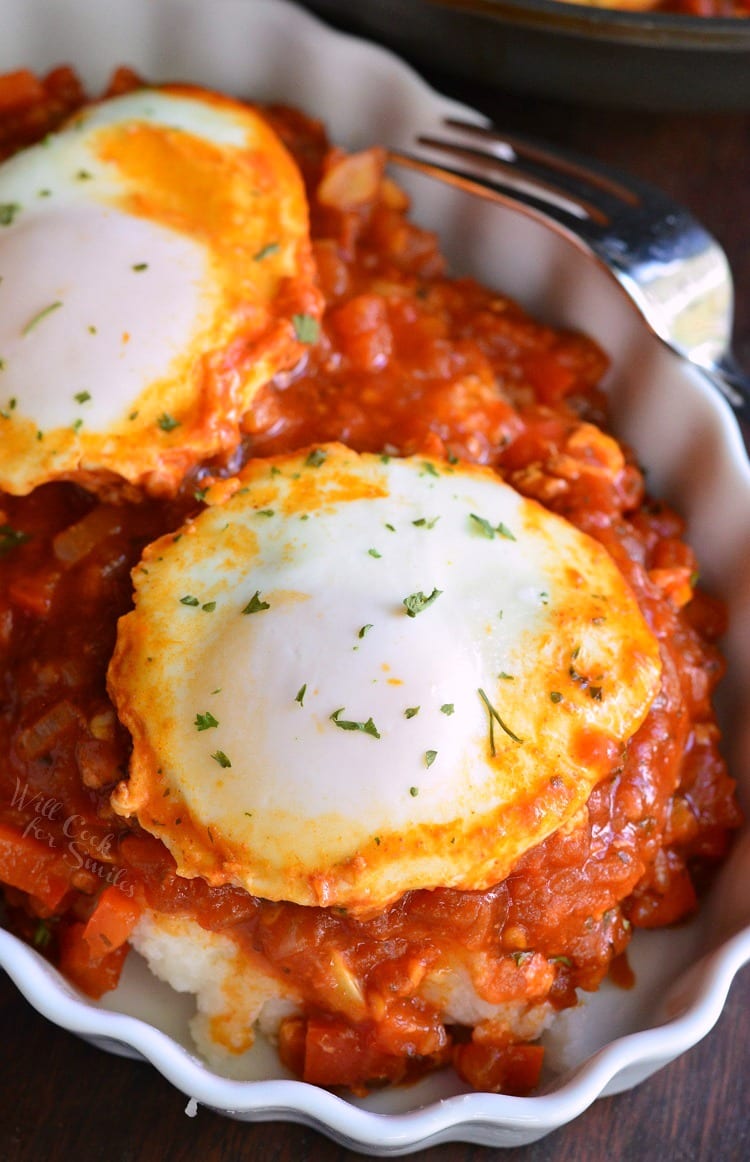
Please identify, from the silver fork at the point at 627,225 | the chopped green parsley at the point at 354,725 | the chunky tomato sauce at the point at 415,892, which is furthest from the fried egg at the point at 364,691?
the silver fork at the point at 627,225

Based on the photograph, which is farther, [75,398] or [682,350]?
[682,350]

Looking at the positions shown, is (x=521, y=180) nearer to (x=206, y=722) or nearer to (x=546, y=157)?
(x=546, y=157)

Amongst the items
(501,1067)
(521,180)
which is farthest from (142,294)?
(501,1067)

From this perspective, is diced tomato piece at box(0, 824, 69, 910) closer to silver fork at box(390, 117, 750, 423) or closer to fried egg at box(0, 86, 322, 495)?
fried egg at box(0, 86, 322, 495)

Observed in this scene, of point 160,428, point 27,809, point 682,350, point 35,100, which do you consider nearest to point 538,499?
point 682,350

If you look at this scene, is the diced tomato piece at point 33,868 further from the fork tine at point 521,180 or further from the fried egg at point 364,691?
the fork tine at point 521,180

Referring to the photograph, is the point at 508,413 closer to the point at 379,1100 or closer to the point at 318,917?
the point at 318,917
